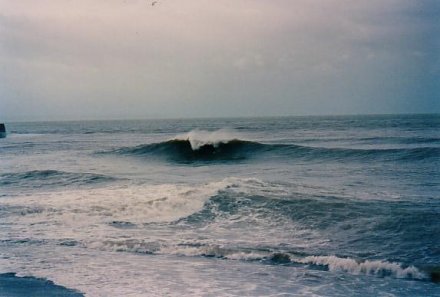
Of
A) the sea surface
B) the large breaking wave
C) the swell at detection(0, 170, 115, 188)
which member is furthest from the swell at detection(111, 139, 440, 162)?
the swell at detection(0, 170, 115, 188)

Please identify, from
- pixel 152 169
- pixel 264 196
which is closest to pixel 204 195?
pixel 264 196

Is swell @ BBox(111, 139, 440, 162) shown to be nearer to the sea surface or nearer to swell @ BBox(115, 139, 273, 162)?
swell @ BBox(115, 139, 273, 162)

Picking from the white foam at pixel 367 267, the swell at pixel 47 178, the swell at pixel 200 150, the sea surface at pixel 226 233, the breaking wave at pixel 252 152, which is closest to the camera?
the sea surface at pixel 226 233

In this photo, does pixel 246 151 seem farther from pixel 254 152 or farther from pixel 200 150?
pixel 200 150

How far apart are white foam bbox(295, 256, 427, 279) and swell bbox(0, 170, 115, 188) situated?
1062cm

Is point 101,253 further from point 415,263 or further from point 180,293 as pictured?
point 415,263

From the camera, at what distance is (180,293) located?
6.08 m

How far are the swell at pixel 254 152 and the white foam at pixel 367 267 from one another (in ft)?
49.8

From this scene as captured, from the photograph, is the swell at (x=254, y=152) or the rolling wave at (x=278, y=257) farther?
the swell at (x=254, y=152)

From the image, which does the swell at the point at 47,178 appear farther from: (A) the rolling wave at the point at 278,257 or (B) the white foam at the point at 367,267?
(B) the white foam at the point at 367,267

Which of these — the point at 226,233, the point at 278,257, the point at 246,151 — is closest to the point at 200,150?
the point at 246,151

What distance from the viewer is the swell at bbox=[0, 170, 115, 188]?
16375 mm

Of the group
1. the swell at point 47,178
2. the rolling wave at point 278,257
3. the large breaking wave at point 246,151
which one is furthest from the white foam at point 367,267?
the large breaking wave at point 246,151

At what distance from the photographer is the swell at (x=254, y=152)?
2261 centimetres
